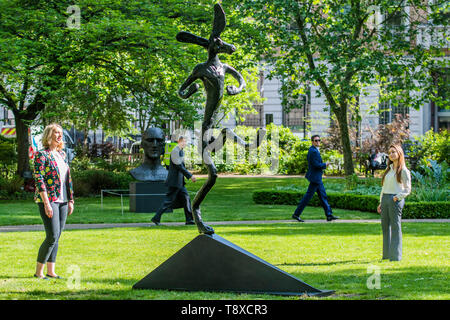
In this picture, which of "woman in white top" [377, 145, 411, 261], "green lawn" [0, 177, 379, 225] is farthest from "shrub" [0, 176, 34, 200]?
"woman in white top" [377, 145, 411, 261]

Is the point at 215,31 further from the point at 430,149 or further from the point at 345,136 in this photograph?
the point at 430,149

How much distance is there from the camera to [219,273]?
679 cm

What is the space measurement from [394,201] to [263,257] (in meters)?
2.13

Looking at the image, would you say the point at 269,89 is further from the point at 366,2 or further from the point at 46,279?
the point at 46,279

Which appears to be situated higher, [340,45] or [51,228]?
[340,45]

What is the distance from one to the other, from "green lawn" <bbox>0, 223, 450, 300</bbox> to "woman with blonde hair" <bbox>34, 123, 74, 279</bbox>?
343 millimetres

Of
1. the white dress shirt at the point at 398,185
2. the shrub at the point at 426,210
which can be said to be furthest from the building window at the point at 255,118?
the white dress shirt at the point at 398,185

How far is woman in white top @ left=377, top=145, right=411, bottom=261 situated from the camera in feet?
29.3

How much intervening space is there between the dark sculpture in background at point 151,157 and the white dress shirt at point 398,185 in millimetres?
9142

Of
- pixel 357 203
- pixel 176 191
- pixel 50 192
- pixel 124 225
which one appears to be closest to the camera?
pixel 50 192

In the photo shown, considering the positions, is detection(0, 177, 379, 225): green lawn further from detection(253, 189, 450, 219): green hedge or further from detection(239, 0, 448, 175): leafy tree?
detection(239, 0, 448, 175): leafy tree

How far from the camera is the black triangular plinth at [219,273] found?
655cm

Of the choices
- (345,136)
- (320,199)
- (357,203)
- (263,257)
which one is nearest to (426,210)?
(357,203)
